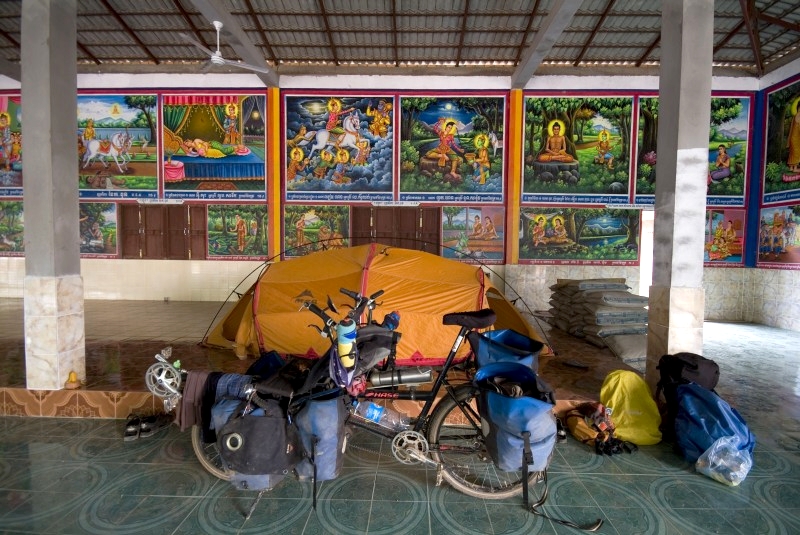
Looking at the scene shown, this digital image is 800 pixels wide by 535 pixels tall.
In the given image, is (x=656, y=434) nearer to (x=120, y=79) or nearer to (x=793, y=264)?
(x=793, y=264)

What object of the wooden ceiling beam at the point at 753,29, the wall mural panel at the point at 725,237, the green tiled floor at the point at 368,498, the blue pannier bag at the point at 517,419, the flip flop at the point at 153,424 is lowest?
the green tiled floor at the point at 368,498

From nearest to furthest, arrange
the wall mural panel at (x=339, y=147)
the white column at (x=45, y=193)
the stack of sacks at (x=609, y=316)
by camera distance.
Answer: the white column at (x=45, y=193) → the stack of sacks at (x=609, y=316) → the wall mural panel at (x=339, y=147)

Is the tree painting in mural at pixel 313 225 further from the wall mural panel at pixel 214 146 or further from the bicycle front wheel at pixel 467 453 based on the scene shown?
the bicycle front wheel at pixel 467 453

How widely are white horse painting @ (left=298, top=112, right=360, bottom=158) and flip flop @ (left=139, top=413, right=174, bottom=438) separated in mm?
6218

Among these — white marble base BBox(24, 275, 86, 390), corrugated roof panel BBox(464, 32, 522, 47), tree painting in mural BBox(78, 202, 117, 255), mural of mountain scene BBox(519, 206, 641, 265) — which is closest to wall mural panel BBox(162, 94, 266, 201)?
tree painting in mural BBox(78, 202, 117, 255)

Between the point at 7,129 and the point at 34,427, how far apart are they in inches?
338

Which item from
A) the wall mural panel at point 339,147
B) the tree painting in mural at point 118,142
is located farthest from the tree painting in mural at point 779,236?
the tree painting in mural at point 118,142

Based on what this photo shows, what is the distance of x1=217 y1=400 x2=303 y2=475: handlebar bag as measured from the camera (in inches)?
82.7

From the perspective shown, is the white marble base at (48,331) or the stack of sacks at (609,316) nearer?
the white marble base at (48,331)

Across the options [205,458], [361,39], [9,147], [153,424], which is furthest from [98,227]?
[205,458]

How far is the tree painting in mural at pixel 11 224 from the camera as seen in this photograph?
28.7 feet

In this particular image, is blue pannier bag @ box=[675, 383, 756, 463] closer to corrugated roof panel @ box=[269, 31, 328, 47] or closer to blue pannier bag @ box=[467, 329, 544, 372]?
blue pannier bag @ box=[467, 329, 544, 372]

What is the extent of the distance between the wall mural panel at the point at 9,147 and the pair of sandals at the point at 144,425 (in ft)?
27.7

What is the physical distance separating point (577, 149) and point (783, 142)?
3.50 m
